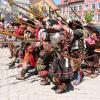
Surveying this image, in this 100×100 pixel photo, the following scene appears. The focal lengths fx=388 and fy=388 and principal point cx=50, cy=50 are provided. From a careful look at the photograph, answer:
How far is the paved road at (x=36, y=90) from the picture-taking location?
7.98 meters

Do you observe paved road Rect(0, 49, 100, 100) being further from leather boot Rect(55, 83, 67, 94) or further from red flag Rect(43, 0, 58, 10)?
red flag Rect(43, 0, 58, 10)

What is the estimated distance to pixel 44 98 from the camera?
7902 mm

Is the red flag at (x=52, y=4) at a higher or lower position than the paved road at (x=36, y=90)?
higher

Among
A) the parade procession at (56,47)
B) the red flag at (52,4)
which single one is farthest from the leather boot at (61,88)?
the red flag at (52,4)

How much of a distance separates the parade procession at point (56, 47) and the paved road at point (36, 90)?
0.14 metres

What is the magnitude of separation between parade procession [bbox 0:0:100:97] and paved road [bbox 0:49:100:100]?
5.5 inches

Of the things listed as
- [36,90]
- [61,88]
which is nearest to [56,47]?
[61,88]

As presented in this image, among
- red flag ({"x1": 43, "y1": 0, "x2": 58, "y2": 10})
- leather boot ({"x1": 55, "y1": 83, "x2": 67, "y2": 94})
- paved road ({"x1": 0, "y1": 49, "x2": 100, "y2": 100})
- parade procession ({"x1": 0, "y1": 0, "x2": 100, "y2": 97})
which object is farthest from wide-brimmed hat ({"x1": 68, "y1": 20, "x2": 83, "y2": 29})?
leather boot ({"x1": 55, "y1": 83, "x2": 67, "y2": 94})

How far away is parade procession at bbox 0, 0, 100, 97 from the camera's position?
325 inches

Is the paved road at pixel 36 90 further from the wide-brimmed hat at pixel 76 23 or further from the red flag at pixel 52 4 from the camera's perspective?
the red flag at pixel 52 4

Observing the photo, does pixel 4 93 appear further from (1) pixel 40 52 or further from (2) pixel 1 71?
(2) pixel 1 71

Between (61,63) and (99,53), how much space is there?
2.27 metres

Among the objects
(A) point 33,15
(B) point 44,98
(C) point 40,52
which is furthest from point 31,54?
(B) point 44,98

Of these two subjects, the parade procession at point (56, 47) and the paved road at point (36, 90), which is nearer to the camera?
the paved road at point (36, 90)
